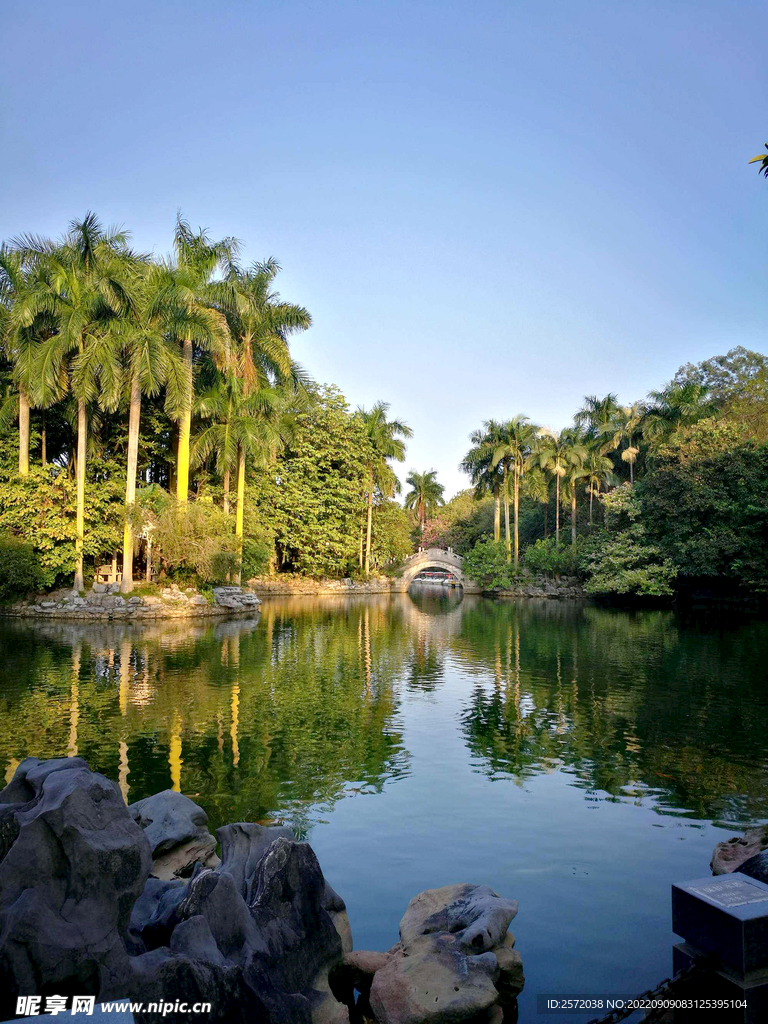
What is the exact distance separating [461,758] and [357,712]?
122 inches

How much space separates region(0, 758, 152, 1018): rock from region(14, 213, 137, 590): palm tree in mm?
27086

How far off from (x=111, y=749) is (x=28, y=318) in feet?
78.8

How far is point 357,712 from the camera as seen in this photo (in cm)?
1303

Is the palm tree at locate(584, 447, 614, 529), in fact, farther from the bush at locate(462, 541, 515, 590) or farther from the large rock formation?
the large rock formation

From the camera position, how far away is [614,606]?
45.8 m

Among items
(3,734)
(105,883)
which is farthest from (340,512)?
(105,883)

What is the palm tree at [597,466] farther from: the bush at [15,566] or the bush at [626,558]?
the bush at [15,566]

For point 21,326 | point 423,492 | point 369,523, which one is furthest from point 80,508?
point 423,492

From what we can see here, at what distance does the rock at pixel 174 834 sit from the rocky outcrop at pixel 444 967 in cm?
176

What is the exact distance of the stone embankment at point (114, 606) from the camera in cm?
2791

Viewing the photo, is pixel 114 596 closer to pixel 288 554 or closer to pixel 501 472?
pixel 288 554

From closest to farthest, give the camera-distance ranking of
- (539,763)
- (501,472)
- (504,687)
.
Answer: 1. (539,763)
2. (504,687)
3. (501,472)

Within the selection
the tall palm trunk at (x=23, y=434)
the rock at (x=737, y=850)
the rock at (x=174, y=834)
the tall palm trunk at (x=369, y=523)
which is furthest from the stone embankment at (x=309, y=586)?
the rock at (x=737, y=850)

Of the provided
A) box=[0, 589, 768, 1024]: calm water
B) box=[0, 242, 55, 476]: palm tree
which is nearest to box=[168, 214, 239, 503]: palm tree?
box=[0, 242, 55, 476]: palm tree
